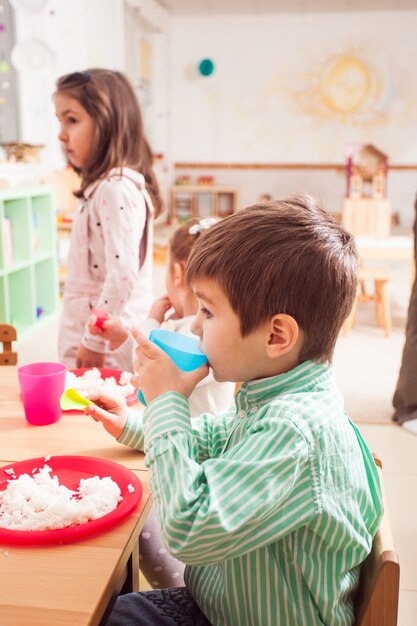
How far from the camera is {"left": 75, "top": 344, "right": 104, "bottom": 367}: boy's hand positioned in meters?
1.85

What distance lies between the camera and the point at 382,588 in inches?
28.7

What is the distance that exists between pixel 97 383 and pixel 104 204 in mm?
763

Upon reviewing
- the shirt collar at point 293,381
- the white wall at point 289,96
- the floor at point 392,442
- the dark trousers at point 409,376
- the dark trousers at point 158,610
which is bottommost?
the floor at point 392,442

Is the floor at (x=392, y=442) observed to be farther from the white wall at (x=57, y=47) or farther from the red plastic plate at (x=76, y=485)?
the white wall at (x=57, y=47)

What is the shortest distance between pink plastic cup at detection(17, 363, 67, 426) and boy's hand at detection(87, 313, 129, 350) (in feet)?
1.23

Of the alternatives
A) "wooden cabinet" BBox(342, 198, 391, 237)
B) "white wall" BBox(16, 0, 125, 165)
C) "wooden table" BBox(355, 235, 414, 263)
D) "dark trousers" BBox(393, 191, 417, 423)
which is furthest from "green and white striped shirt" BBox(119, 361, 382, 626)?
"wooden cabinet" BBox(342, 198, 391, 237)

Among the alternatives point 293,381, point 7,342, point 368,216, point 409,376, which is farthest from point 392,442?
point 368,216

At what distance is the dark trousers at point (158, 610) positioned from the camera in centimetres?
94

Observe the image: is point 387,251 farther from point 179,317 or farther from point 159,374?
point 159,374

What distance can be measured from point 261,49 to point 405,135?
239 cm

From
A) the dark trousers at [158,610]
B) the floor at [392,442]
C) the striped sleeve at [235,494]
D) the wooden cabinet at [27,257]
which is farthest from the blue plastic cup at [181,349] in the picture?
the wooden cabinet at [27,257]

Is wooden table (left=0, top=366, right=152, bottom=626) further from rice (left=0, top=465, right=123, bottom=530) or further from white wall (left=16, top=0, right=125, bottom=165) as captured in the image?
white wall (left=16, top=0, right=125, bottom=165)

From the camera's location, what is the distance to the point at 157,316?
1710 mm

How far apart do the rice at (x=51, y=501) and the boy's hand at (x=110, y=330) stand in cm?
64
